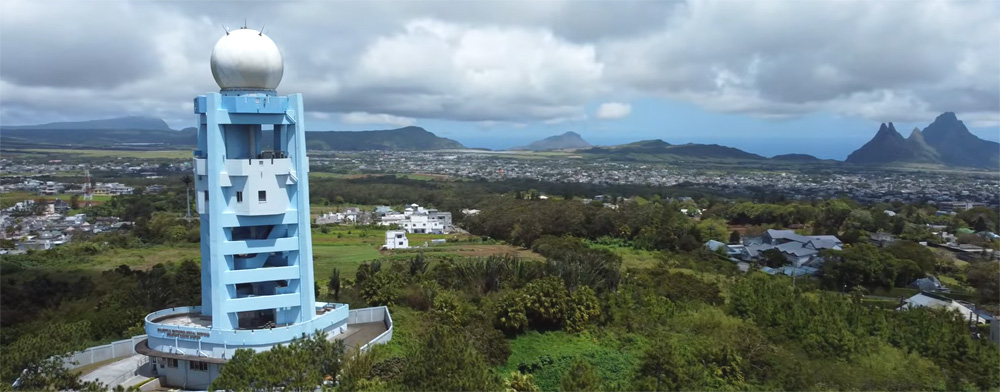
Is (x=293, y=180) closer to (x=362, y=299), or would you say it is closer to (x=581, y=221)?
(x=362, y=299)

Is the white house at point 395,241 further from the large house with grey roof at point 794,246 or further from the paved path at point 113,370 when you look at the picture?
the paved path at point 113,370

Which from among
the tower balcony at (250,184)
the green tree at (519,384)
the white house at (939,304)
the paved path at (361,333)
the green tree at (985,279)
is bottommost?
the white house at (939,304)

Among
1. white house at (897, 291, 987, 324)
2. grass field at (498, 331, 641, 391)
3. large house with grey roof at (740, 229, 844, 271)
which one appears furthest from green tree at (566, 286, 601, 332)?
large house with grey roof at (740, 229, 844, 271)

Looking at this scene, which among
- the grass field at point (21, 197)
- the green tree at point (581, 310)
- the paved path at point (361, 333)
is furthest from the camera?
the grass field at point (21, 197)

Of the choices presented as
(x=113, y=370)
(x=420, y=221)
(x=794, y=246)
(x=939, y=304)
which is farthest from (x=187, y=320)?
(x=420, y=221)

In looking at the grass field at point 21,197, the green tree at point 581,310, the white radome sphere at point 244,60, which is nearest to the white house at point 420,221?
the grass field at point 21,197

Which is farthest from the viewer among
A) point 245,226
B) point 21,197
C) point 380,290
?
point 21,197

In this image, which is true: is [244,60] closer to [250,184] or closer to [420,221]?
[250,184]
